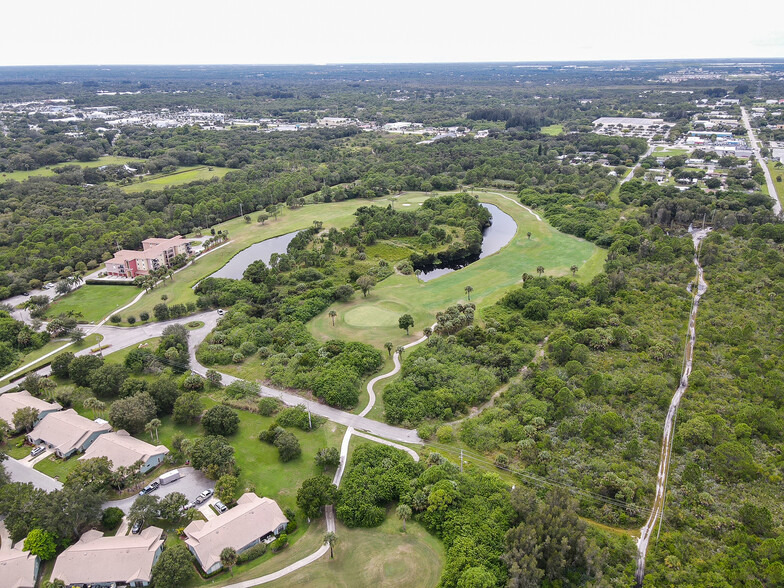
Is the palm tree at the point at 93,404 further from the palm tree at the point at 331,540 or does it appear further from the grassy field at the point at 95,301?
the palm tree at the point at 331,540

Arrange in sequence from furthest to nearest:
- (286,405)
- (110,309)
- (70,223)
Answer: (70,223), (110,309), (286,405)

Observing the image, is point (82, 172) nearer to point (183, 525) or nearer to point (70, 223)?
point (70, 223)

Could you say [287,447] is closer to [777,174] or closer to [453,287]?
[453,287]

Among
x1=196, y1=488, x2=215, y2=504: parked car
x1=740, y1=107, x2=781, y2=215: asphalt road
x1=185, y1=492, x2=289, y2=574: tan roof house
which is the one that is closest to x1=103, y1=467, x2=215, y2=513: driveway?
x1=196, y1=488, x2=215, y2=504: parked car

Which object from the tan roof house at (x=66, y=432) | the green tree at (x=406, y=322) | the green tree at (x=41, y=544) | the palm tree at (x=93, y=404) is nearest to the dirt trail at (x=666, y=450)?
the green tree at (x=406, y=322)

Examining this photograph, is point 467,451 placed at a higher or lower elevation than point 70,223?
lower

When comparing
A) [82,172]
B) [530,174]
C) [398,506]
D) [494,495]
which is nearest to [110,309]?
[398,506]

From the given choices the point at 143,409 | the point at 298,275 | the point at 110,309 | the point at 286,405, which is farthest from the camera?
the point at 298,275
